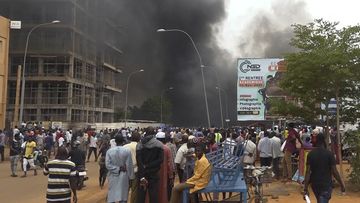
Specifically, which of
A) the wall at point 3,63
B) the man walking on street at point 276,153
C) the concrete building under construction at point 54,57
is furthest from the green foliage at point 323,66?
the concrete building under construction at point 54,57

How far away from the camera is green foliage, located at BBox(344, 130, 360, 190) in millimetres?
11719

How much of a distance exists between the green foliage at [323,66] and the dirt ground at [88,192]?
2.48 metres

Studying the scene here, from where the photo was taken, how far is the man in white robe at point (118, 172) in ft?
25.1

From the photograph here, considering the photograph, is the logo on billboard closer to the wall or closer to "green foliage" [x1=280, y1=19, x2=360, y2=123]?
"green foliage" [x1=280, y1=19, x2=360, y2=123]

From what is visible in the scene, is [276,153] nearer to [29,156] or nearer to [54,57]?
[29,156]

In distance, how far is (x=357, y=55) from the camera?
40.1ft

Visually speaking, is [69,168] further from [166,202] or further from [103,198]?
[103,198]

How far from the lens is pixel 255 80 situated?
25.3m

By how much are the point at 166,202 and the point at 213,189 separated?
2.96 ft

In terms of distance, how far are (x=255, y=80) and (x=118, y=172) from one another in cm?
1845

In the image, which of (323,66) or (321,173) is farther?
(323,66)

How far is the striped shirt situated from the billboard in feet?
62.3

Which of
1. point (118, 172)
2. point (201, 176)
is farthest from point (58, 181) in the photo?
point (201, 176)

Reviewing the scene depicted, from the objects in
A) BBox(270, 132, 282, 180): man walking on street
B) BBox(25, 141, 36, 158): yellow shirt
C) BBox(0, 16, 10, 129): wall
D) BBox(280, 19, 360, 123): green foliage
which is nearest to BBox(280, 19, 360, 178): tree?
BBox(280, 19, 360, 123): green foliage
